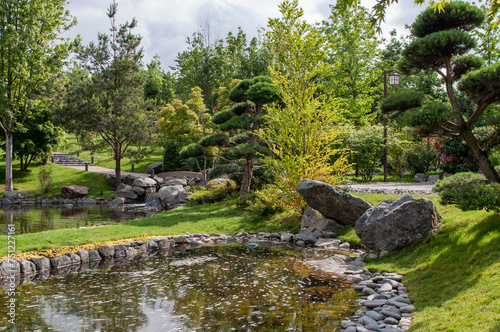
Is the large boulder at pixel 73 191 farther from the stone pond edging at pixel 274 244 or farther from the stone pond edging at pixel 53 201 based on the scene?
the stone pond edging at pixel 274 244

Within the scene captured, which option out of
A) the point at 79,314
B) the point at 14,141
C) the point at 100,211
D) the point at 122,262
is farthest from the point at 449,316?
the point at 14,141

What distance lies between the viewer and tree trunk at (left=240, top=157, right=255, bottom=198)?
1803 centimetres

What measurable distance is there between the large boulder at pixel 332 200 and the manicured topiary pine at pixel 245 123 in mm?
5283

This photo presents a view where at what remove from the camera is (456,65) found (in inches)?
398

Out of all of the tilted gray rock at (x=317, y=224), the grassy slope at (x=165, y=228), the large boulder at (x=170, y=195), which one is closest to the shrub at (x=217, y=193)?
the grassy slope at (x=165, y=228)

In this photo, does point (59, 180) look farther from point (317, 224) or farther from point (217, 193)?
point (317, 224)

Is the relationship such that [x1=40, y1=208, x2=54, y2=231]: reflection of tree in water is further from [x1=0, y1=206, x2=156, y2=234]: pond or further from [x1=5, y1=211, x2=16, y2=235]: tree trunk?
[x1=5, y1=211, x2=16, y2=235]: tree trunk

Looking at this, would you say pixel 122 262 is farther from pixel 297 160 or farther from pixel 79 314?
pixel 297 160

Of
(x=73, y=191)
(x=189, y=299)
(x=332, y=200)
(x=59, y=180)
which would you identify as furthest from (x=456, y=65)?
(x=59, y=180)

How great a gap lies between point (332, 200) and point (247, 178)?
683 centimetres

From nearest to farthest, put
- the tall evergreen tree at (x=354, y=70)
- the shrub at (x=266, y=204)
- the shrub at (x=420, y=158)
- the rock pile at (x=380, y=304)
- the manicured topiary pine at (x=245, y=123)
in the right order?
the rock pile at (x=380, y=304)
the shrub at (x=266, y=204)
the manicured topiary pine at (x=245, y=123)
the shrub at (x=420, y=158)
the tall evergreen tree at (x=354, y=70)

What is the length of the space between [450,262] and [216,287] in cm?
458

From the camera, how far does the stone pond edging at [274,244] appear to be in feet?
19.0

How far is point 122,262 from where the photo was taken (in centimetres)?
986
